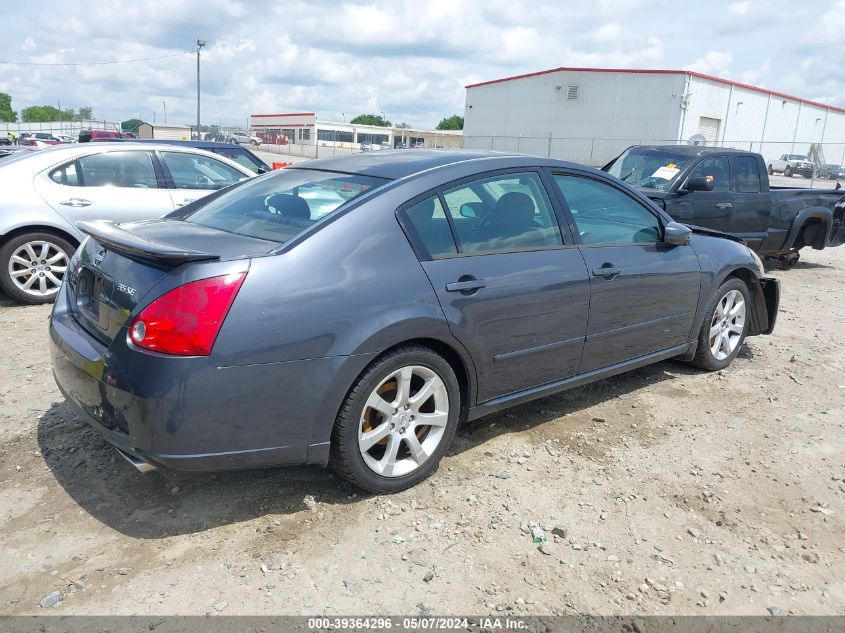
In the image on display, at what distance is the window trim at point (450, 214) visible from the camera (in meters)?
3.24

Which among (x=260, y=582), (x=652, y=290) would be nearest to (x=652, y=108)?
(x=652, y=290)

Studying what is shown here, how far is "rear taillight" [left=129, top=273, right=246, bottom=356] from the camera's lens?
263 cm

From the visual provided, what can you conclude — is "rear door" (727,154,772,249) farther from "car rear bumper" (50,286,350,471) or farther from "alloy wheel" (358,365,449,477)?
"car rear bumper" (50,286,350,471)

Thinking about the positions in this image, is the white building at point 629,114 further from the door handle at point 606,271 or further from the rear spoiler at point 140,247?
the rear spoiler at point 140,247

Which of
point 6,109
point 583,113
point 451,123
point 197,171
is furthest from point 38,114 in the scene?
point 197,171

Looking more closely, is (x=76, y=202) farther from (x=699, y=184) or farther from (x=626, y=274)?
(x=699, y=184)

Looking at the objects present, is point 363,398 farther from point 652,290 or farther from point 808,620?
point 652,290

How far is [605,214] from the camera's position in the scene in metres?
4.25

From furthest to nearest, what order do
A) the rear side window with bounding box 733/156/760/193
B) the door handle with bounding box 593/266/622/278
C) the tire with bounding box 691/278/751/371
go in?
1. the rear side window with bounding box 733/156/760/193
2. the tire with bounding box 691/278/751/371
3. the door handle with bounding box 593/266/622/278

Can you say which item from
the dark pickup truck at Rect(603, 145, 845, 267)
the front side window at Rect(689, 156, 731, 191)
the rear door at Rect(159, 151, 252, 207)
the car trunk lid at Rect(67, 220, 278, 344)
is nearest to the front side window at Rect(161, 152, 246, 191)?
the rear door at Rect(159, 151, 252, 207)

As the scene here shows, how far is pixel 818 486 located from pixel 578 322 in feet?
5.03

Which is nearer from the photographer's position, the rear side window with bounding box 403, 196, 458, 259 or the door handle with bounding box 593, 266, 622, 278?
the rear side window with bounding box 403, 196, 458, 259

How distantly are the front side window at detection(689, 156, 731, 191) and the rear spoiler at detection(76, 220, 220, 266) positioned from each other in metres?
7.49

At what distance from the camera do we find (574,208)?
4020mm
